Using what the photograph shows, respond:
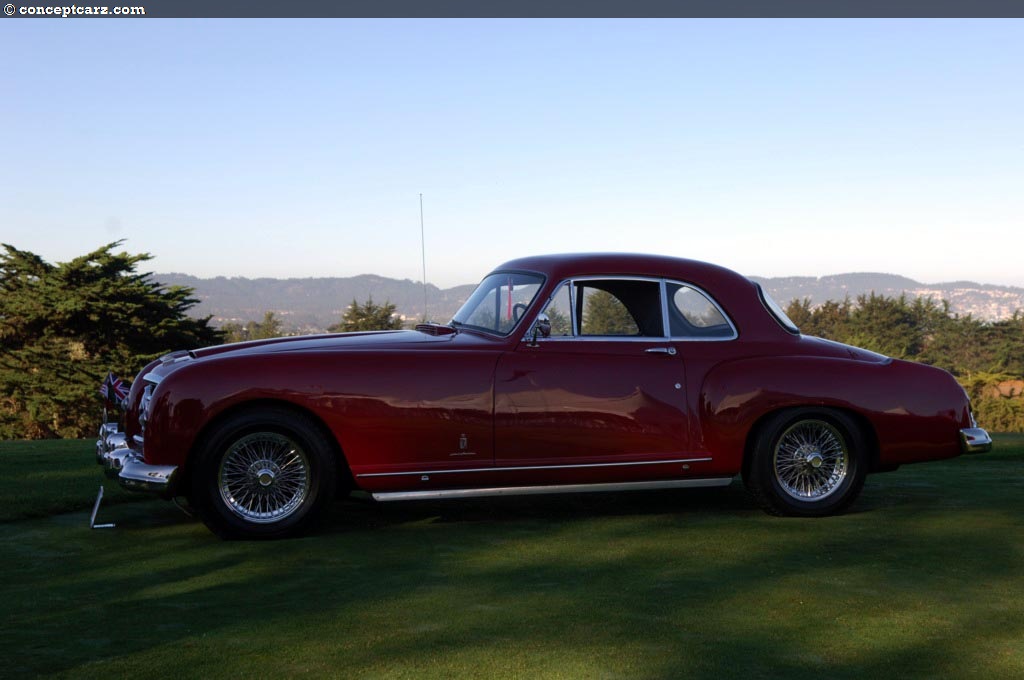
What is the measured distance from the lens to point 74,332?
162 ft

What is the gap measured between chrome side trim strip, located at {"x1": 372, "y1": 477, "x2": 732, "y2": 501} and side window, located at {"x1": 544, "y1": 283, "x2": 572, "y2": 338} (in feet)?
3.46

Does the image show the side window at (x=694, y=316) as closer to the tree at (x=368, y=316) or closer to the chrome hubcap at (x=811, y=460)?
the chrome hubcap at (x=811, y=460)

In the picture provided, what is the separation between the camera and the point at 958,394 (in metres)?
7.97

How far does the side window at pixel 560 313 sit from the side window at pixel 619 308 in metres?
0.08

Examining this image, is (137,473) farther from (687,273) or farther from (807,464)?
(807,464)

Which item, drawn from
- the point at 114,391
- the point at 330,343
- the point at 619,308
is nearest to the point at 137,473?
the point at 330,343

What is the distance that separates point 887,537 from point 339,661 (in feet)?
13.1

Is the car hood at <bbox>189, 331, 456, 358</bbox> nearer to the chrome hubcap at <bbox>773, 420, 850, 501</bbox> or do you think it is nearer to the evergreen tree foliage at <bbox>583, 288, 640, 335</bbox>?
the evergreen tree foliage at <bbox>583, 288, 640, 335</bbox>

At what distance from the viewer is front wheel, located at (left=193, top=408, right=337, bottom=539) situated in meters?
6.77

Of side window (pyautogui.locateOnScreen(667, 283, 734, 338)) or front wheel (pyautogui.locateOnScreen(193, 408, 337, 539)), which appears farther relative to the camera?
side window (pyautogui.locateOnScreen(667, 283, 734, 338))

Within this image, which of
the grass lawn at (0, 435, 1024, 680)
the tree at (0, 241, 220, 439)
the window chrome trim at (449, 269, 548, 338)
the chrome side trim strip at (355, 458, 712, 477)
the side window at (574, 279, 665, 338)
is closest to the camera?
the grass lawn at (0, 435, 1024, 680)

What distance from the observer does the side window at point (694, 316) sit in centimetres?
774

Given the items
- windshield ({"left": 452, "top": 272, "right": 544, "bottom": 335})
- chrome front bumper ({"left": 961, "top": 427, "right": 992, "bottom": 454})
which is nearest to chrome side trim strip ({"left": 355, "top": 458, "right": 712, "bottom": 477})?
windshield ({"left": 452, "top": 272, "right": 544, "bottom": 335})

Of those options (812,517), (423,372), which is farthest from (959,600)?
(423,372)
